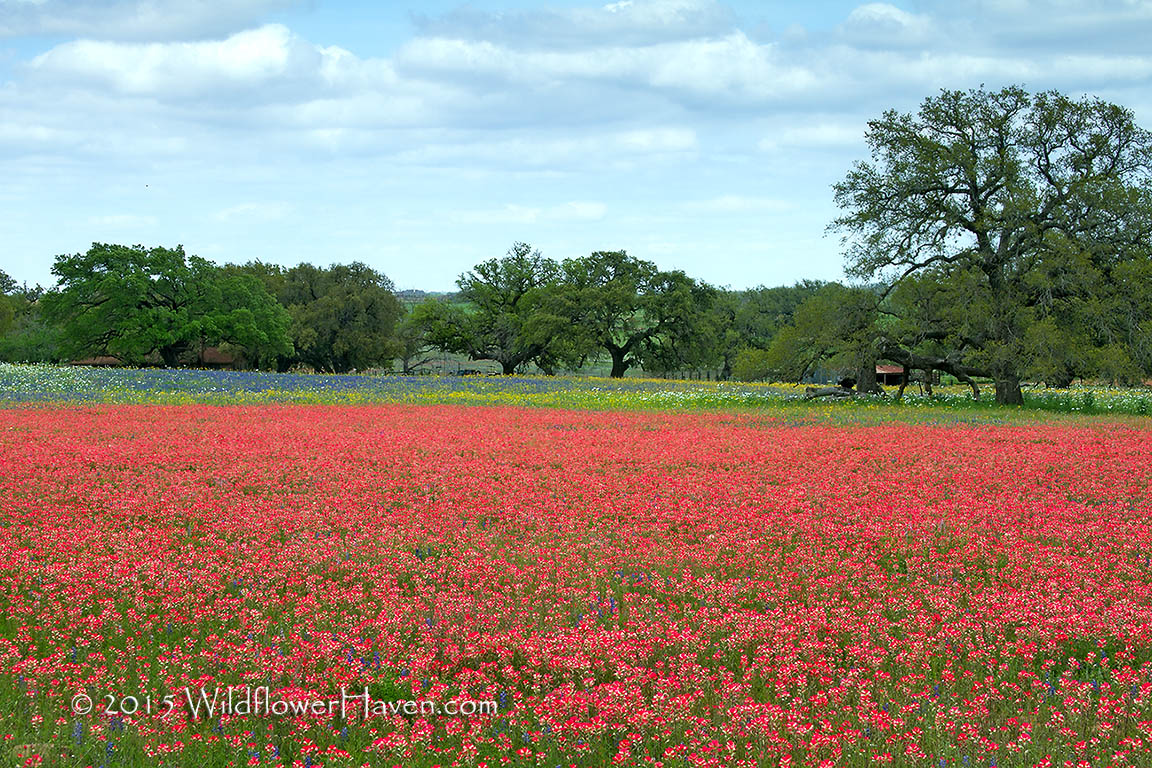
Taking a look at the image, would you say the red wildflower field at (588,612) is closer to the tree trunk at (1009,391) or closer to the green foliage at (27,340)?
the tree trunk at (1009,391)

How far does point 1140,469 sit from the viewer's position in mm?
16094

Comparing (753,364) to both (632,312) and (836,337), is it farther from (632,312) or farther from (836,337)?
(632,312)

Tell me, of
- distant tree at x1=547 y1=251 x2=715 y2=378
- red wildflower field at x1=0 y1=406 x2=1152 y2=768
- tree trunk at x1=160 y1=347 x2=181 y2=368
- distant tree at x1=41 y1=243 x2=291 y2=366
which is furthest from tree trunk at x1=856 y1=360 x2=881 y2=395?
tree trunk at x1=160 y1=347 x2=181 y2=368

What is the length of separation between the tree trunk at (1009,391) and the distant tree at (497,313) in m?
46.5

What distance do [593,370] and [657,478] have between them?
115 m

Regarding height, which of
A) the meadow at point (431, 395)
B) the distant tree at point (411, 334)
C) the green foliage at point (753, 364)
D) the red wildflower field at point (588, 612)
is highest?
the distant tree at point (411, 334)

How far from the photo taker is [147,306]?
7012 cm

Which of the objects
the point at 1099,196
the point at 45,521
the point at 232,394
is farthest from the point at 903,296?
the point at 45,521

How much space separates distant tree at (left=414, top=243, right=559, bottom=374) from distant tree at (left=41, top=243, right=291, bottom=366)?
16.1 metres

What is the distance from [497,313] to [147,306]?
3005 centimetres

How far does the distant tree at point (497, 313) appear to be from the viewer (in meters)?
81.6

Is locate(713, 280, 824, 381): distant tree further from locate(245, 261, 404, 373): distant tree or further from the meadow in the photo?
the meadow

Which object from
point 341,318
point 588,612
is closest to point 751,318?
point 341,318

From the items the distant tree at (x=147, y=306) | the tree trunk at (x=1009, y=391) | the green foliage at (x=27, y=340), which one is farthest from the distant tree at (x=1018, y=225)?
the green foliage at (x=27, y=340)
